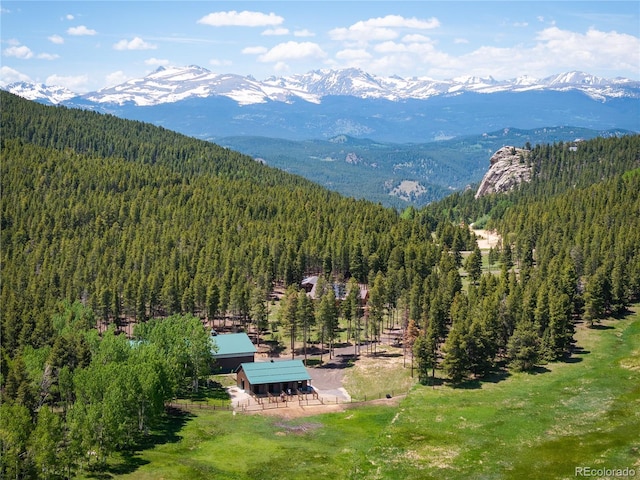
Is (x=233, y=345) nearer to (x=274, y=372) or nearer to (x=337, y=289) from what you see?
(x=274, y=372)

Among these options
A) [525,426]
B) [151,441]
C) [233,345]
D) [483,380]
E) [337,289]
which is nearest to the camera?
[151,441]

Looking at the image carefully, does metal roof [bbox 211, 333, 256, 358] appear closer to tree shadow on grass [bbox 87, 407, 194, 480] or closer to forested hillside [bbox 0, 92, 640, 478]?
forested hillside [bbox 0, 92, 640, 478]

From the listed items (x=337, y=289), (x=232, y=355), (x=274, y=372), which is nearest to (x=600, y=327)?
(x=337, y=289)

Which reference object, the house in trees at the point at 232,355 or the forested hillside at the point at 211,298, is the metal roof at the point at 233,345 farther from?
the forested hillside at the point at 211,298

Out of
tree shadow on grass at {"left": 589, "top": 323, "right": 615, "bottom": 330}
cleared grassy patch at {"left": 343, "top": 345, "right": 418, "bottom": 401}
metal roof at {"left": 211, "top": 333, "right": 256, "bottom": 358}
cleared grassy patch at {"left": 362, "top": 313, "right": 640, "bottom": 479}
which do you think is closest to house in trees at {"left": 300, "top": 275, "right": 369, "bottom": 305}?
cleared grassy patch at {"left": 343, "top": 345, "right": 418, "bottom": 401}

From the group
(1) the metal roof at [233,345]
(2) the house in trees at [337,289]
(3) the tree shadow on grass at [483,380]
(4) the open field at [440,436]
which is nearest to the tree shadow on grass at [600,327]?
(4) the open field at [440,436]

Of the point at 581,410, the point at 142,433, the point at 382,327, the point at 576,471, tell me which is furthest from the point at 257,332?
the point at 576,471
